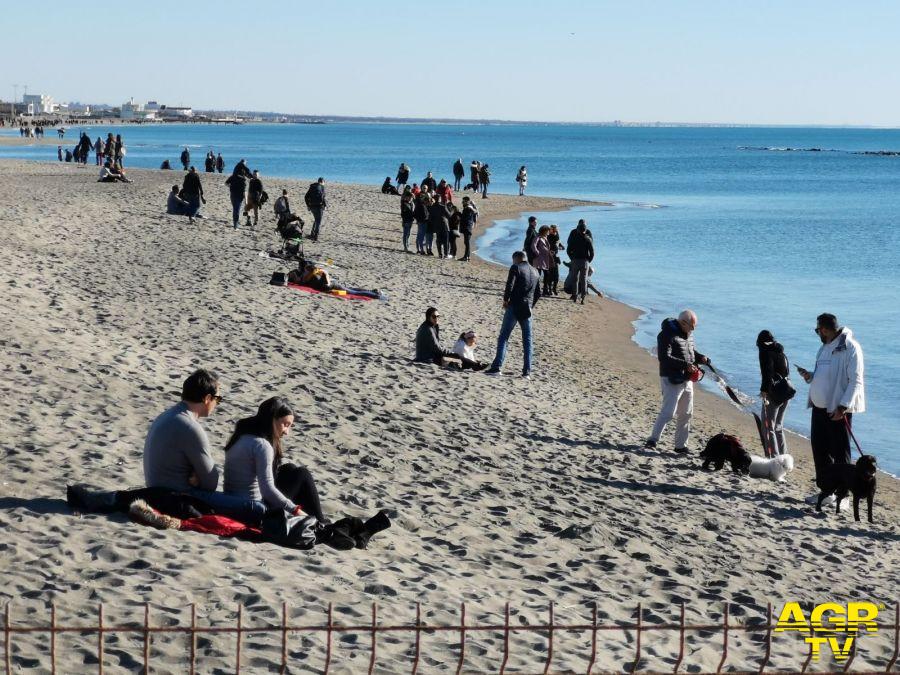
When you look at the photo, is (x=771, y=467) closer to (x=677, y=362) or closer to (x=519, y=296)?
(x=677, y=362)

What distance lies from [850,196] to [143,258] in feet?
200

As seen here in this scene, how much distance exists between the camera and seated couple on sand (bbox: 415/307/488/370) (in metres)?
14.9

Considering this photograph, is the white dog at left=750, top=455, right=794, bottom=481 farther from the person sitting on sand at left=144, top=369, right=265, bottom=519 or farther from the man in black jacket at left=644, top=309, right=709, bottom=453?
the person sitting on sand at left=144, top=369, right=265, bottom=519

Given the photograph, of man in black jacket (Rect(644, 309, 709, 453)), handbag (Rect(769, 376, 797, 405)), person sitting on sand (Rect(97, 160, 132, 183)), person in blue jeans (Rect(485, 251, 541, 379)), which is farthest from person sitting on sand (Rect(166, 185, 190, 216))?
handbag (Rect(769, 376, 797, 405))

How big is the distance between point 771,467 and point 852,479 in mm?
1465

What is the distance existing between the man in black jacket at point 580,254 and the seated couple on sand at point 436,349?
22.6 feet

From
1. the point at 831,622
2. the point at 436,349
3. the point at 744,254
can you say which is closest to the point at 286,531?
the point at 831,622

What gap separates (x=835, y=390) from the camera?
10055 millimetres

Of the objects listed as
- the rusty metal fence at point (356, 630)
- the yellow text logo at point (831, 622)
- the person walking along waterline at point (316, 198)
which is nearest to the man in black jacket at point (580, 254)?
the person walking along waterline at point (316, 198)

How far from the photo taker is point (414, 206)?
28.2 m

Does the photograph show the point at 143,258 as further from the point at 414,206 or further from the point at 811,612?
the point at 811,612

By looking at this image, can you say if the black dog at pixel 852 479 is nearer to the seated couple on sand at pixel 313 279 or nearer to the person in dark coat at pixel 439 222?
the seated couple on sand at pixel 313 279

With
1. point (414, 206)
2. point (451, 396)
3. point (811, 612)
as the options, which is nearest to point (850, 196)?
point (414, 206)

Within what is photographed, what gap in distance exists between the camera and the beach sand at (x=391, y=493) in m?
6.48
